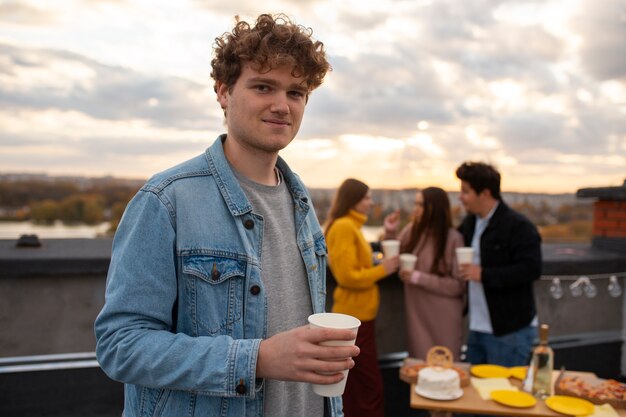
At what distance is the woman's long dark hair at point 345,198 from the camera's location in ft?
13.0

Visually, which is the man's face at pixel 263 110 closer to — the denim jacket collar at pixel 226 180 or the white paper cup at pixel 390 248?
the denim jacket collar at pixel 226 180

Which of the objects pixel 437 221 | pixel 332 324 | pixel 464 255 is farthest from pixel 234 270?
pixel 437 221

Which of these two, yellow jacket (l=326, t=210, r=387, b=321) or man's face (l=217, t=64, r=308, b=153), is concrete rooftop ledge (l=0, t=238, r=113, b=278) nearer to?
yellow jacket (l=326, t=210, r=387, b=321)

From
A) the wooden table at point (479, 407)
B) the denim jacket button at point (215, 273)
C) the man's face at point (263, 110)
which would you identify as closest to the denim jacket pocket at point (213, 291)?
the denim jacket button at point (215, 273)

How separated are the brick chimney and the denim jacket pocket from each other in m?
5.49

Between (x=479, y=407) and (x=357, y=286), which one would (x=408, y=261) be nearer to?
(x=357, y=286)

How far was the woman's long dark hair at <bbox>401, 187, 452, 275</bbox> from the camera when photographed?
3846mm

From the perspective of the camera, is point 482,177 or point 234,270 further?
point 482,177

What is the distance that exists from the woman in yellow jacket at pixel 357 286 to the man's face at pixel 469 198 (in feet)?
2.51

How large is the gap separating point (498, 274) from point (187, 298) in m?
2.96

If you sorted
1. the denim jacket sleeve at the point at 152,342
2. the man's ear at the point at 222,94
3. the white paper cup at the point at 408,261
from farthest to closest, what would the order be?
the white paper cup at the point at 408,261
the man's ear at the point at 222,94
the denim jacket sleeve at the point at 152,342

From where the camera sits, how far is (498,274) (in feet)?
11.9

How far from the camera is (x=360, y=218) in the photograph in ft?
13.0

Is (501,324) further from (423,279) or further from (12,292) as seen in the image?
(12,292)
